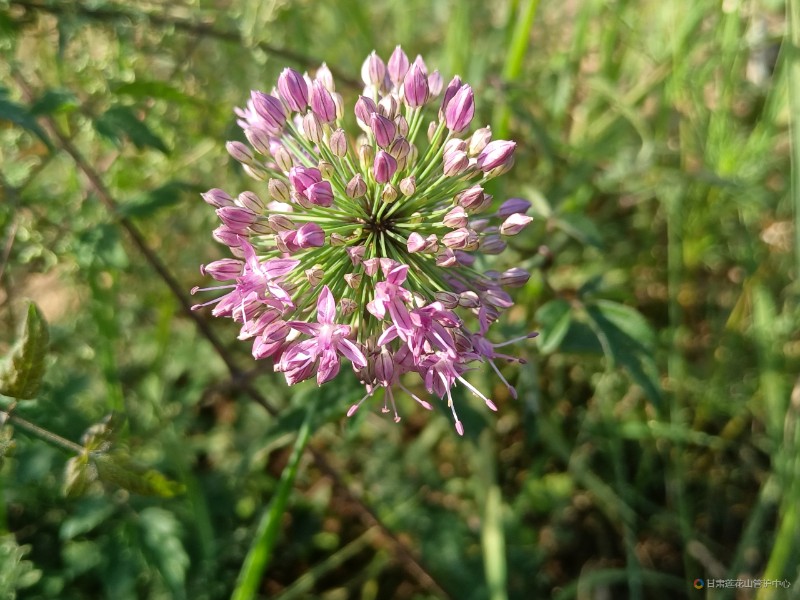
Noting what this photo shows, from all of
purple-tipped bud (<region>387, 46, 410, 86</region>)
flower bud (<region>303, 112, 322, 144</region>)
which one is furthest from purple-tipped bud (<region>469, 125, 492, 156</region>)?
flower bud (<region>303, 112, 322, 144</region>)

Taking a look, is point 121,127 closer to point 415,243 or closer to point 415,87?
point 415,87

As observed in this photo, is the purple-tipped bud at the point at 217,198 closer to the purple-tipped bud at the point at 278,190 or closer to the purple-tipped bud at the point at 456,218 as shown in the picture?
the purple-tipped bud at the point at 278,190

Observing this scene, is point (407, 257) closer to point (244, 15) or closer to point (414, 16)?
point (244, 15)

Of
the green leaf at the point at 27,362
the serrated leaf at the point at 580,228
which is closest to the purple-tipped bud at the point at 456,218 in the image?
the serrated leaf at the point at 580,228

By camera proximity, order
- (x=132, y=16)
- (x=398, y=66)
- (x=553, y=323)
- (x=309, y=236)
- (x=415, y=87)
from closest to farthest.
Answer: (x=309, y=236) < (x=415, y=87) < (x=398, y=66) < (x=553, y=323) < (x=132, y=16)

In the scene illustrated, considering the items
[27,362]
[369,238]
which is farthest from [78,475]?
[369,238]

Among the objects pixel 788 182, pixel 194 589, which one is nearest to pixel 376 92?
pixel 194 589

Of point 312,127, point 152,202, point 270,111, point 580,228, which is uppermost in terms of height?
point 152,202
